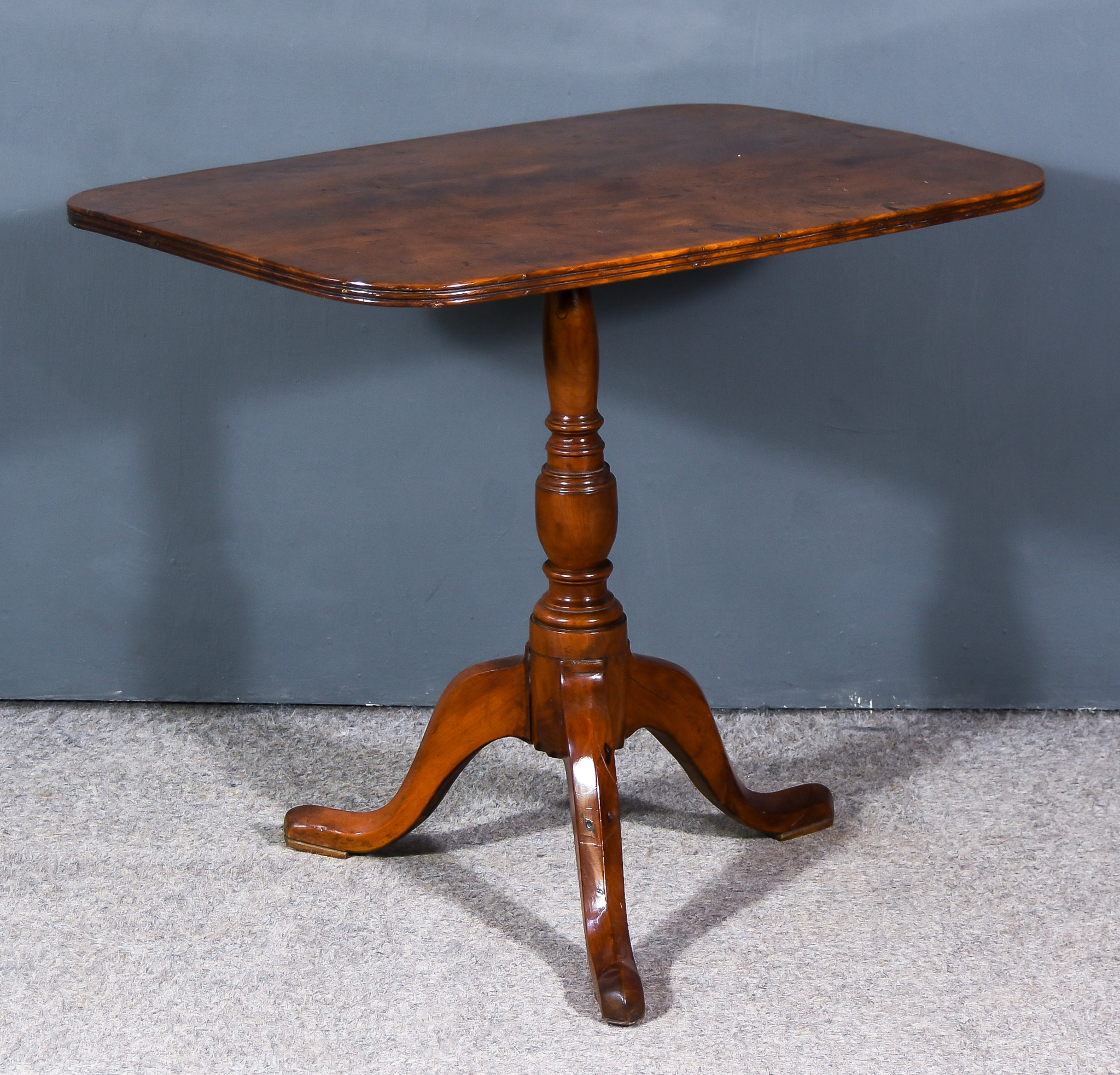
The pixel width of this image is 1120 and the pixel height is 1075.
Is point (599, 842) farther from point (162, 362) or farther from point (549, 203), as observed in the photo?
point (162, 362)

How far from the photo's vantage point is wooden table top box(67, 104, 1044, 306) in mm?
1013

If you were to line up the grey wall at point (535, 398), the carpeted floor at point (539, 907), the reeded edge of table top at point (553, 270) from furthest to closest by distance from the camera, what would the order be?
the grey wall at point (535, 398) < the carpeted floor at point (539, 907) < the reeded edge of table top at point (553, 270)

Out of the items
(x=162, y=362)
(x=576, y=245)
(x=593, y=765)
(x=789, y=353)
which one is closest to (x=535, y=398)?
(x=789, y=353)

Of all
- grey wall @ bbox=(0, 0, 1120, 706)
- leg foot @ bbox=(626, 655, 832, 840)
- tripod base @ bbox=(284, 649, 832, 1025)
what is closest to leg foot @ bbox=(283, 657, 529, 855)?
tripod base @ bbox=(284, 649, 832, 1025)

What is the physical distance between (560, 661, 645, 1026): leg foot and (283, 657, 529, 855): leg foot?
0.07m

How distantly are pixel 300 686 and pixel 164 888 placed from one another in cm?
45

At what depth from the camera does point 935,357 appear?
1.76m

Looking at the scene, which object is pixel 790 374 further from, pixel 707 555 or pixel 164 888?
pixel 164 888

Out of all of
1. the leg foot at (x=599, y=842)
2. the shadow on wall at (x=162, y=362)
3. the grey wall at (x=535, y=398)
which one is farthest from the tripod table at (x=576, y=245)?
the shadow on wall at (x=162, y=362)

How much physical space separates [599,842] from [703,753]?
7.9 inches

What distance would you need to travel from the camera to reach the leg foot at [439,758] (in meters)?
1.47

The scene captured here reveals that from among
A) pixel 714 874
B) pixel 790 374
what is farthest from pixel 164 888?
pixel 790 374

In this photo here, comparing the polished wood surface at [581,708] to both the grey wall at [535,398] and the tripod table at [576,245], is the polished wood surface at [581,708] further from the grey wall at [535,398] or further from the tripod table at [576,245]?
the grey wall at [535,398]

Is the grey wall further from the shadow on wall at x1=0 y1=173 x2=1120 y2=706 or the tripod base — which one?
the tripod base
